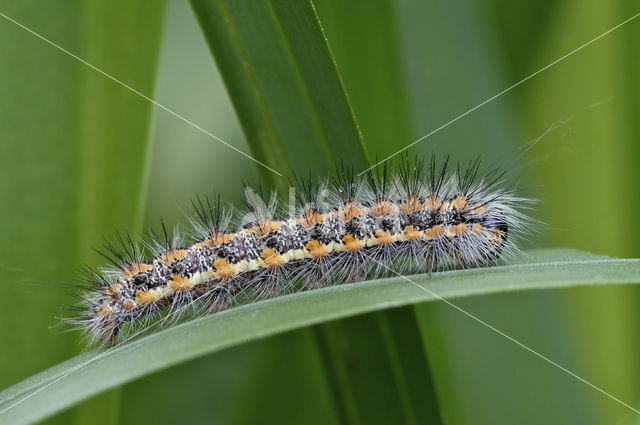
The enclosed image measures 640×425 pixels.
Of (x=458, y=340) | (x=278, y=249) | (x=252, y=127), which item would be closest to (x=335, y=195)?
(x=278, y=249)

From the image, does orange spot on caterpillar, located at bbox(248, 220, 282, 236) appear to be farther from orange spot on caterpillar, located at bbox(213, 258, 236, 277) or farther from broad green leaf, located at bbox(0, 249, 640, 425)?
broad green leaf, located at bbox(0, 249, 640, 425)

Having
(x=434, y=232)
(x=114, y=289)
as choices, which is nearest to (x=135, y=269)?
(x=114, y=289)

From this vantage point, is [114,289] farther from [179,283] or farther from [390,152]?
[390,152]

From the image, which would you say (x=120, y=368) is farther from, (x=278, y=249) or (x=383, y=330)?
(x=278, y=249)

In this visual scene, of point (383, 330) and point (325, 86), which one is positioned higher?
point (325, 86)

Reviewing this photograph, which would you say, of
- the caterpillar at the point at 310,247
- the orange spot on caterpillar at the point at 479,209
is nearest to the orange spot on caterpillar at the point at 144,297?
the caterpillar at the point at 310,247

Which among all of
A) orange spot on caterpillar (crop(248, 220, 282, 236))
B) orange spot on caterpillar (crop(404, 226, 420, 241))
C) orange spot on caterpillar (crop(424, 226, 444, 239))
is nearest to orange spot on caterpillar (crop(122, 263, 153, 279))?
orange spot on caterpillar (crop(248, 220, 282, 236))
